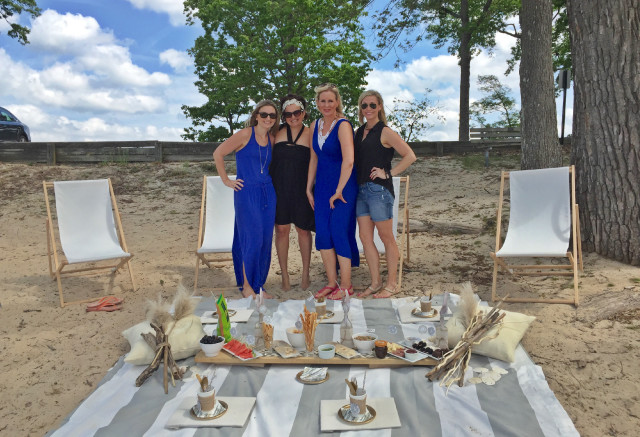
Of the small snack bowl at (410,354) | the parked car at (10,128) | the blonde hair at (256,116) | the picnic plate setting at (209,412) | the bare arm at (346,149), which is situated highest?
the parked car at (10,128)

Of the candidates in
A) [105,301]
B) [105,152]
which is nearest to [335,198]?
[105,301]

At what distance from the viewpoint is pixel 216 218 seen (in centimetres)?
547

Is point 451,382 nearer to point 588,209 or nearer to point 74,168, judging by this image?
point 588,209

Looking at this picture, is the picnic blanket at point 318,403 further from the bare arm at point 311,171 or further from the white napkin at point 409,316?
the bare arm at point 311,171

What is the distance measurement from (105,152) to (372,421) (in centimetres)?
1139

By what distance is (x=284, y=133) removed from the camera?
4.48 meters

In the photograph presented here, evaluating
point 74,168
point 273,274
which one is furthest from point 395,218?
point 74,168

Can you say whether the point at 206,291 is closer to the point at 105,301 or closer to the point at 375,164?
the point at 105,301

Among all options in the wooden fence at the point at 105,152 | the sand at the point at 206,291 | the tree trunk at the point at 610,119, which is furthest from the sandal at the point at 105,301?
Answer: the wooden fence at the point at 105,152

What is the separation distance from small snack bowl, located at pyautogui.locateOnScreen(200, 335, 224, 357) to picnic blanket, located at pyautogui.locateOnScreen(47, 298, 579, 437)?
0.35ft

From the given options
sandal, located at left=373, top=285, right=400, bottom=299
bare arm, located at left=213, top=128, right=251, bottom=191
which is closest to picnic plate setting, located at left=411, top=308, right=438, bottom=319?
sandal, located at left=373, top=285, right=400, bottom=299

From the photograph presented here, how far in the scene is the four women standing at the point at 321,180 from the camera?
4254 mm

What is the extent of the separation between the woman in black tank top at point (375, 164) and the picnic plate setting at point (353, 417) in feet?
6.87

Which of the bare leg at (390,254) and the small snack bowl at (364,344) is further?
the bare leg at (390,254)
